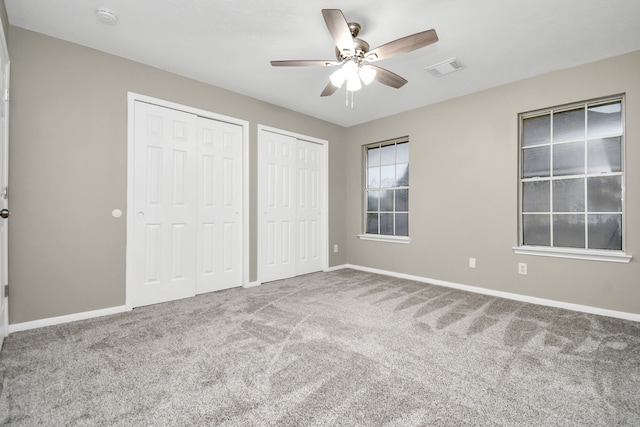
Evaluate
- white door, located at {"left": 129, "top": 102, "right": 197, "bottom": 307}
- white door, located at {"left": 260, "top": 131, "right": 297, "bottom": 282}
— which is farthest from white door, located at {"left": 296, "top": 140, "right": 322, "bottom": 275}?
white door, located at {"left": 129, "top": 102, "right": 197, "bottom": 307}

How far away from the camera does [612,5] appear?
215 cm

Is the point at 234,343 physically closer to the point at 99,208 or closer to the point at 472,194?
the point at 99,208

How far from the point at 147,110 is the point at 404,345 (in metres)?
3.38

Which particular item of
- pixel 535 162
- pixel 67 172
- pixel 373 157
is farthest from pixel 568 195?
pixel 67 172

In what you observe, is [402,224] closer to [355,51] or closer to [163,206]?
[355,51]

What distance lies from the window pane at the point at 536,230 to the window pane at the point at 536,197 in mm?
96

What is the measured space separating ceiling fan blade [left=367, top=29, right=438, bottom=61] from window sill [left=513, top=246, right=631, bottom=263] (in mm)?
2621

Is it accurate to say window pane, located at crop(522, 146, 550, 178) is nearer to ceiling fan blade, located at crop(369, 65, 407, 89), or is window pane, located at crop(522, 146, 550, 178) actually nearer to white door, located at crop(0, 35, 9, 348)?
ceiling fan blade, located at crop(369, 65, 407, 89)

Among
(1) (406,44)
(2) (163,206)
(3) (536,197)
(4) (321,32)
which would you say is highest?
(4) (321,32)

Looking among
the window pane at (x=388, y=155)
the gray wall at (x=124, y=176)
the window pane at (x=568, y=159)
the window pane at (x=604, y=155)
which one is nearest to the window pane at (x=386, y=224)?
the gray wall at (x=124, y=176)

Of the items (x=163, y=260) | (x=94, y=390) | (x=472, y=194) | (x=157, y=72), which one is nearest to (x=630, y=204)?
(x=472, y=194)

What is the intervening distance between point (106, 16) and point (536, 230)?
4712mm

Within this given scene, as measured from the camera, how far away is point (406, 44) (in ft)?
6.89

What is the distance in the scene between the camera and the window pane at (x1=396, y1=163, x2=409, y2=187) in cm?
460
